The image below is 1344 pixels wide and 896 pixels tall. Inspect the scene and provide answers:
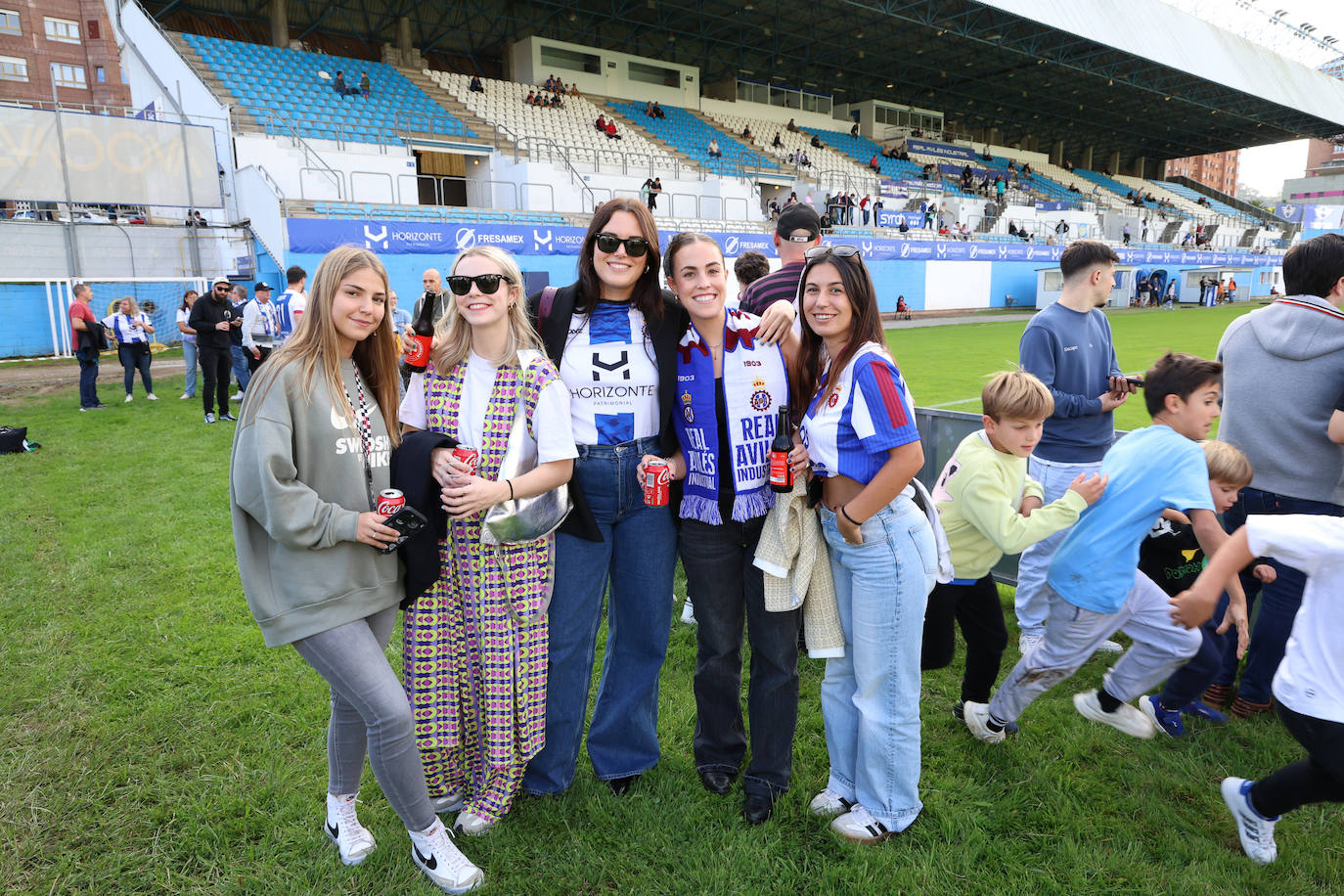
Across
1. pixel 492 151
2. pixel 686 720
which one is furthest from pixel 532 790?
pixel 492 151

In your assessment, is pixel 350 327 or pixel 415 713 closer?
pixel 350 327

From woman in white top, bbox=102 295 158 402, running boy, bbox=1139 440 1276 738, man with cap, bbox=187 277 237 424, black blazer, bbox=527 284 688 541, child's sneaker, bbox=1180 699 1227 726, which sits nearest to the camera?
black blazer, bbox=527 284 688 541

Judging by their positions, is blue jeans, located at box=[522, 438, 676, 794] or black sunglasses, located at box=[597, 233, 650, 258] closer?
black sunglasses, located at box=[597, 233, 650, 258]

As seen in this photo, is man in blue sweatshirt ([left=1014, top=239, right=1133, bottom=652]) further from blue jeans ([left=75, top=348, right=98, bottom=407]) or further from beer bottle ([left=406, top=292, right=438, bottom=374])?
blue jeans ([left=75, top=348, right=98, bottom=407])

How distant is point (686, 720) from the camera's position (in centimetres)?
338

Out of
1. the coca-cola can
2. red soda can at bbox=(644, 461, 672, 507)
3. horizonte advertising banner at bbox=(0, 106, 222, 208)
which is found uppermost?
horizonte advertising banner at bbox=(0, 106, 222, 208)

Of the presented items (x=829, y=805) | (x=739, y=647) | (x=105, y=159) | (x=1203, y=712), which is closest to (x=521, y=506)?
(x=739, y=647)

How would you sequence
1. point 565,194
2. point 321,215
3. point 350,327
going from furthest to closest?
point 565,194
point 321,215
point 350,327

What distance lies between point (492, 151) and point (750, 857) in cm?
2592

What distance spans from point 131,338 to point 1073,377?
40.5 ft

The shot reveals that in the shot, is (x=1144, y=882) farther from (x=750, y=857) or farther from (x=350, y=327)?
(x=350, y=327)

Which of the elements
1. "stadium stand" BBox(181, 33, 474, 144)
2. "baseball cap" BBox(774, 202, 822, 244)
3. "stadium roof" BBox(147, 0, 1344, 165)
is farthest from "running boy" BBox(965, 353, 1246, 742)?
"stadium roof" BBox(147, 0, 1344, 165)

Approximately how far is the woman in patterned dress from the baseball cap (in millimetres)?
1786

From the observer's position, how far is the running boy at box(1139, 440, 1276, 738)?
10.1 ft
